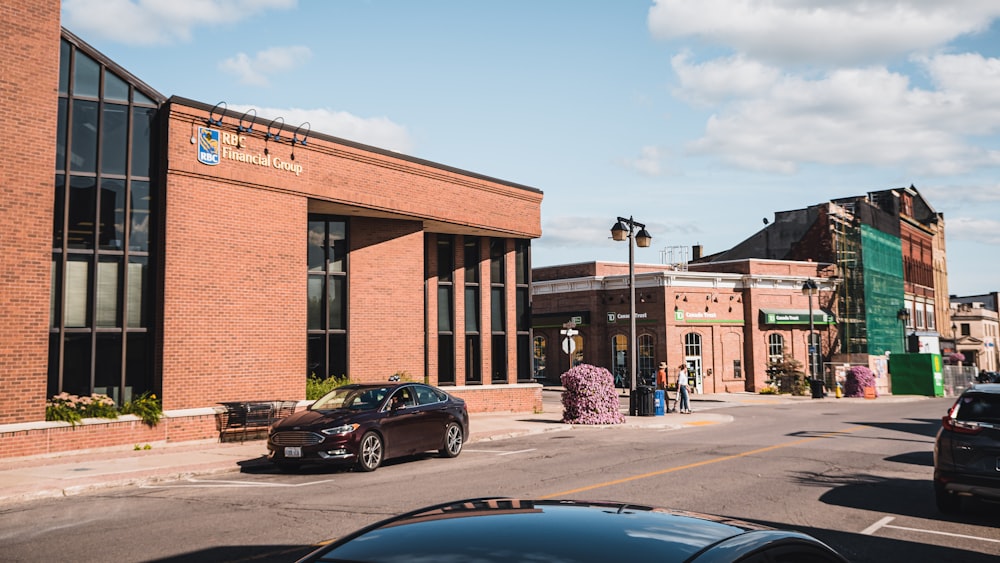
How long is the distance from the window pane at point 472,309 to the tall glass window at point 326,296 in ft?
18.8

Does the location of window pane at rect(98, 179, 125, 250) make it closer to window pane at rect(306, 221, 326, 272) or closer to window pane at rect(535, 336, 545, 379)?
window pane at rect(306, 221, 326, 272)

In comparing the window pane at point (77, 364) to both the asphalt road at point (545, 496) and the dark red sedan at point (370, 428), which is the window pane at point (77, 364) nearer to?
the asphalt road at point (545, 496)

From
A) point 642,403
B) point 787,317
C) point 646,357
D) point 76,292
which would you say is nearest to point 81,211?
point 76,292

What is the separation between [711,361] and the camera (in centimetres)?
Answer: 4775

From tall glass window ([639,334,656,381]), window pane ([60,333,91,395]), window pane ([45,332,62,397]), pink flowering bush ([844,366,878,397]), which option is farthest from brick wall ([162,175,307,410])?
pink flowering bush ([844,366,878,397])

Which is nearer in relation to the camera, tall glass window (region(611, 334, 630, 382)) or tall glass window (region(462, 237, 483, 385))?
tall glass window (region(462, 237, 483, 385))

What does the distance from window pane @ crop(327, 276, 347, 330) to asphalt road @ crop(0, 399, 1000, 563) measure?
7111 mm

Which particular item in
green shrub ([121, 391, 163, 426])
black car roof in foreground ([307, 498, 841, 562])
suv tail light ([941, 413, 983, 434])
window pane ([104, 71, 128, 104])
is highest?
window pane ([104, 71, 128, 104])

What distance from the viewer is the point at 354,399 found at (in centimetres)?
1553

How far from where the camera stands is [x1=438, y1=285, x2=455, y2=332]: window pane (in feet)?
92.1

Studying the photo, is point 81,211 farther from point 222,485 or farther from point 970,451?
point 970,451

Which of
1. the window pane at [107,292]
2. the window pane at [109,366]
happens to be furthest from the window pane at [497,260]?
the window pane at [109,366]

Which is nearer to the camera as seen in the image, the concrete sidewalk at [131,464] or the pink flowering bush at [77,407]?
the concrete sidewalk at [131,464]

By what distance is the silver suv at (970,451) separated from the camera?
9.41 metres
